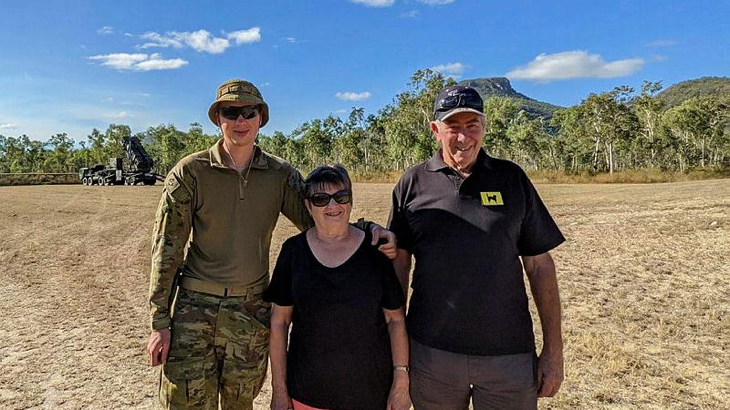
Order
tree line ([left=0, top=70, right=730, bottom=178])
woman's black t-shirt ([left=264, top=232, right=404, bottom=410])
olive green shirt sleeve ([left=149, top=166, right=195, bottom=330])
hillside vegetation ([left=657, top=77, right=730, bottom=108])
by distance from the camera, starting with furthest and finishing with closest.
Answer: hillside vegetation ([left=657, top=77, right=730, bottom=108]) < tree line ([left=0, top=70, right=730, bottom=178]) < olive green shirt sleeve ([left=149, top=166, right=195, bottom=330]) < woman's black t-shirt ([left=264, top=232, right=404, bottom=410])

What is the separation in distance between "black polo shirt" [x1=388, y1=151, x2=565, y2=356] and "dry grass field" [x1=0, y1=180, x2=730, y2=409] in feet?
6.55

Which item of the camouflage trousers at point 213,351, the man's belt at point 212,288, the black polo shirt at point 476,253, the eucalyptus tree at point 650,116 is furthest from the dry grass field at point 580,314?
the eucalyptus tree at point 650,116

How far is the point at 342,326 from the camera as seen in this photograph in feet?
6.57

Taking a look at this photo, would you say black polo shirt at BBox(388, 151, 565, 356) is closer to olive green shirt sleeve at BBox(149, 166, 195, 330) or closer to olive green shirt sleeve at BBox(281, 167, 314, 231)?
olive green shirt sleeve at BBox(281, 167, 314, 231)

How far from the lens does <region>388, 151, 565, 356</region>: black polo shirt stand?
2054 millimetres

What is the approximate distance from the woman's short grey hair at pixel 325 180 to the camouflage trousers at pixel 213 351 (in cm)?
69

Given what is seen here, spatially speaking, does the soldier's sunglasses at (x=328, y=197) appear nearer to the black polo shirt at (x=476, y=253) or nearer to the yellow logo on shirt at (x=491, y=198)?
the black polo shirt at (x=476, y=253)

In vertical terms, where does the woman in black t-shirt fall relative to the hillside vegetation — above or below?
below

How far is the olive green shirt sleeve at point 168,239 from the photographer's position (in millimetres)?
2316

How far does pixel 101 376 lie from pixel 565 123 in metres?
65.5

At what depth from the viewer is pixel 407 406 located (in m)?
2.10

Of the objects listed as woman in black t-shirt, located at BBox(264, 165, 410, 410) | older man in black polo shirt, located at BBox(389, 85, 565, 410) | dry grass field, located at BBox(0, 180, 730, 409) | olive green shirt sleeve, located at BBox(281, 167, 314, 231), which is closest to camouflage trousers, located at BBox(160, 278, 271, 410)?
woman in black t-shirt, located at BBox(264, 165, 410, 410)

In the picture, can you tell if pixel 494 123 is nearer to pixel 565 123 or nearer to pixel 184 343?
pixel 565 123

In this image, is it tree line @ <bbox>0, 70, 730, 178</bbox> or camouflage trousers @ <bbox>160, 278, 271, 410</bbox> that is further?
tree line @ <bbox>0, 70, 730, 178</bbox>
